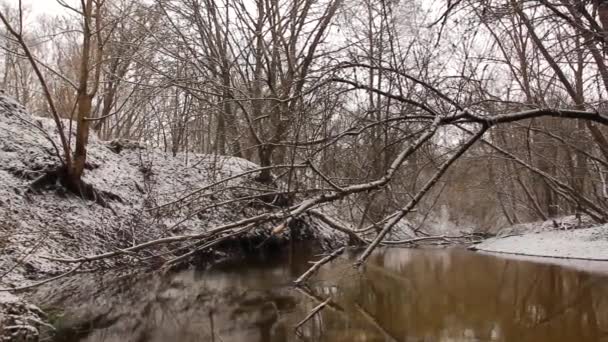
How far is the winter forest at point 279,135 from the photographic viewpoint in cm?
518

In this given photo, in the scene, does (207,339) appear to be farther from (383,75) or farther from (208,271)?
(208,271)

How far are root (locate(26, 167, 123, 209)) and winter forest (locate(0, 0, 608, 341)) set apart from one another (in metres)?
0.03

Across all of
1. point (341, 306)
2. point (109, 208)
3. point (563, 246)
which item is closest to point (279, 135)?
point (341, 306)

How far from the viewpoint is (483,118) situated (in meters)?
4.72

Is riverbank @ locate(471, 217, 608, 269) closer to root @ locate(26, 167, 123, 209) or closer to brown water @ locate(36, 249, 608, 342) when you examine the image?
brown water @ locate(36, 249, 608, 342)

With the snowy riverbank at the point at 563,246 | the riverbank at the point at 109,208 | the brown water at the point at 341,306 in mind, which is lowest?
the brown water at the point at 341,306

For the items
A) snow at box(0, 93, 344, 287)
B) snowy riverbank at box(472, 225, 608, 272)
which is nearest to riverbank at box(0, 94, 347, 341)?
snow at box(0, 93, 344, 287)

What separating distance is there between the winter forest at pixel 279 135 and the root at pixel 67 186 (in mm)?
29

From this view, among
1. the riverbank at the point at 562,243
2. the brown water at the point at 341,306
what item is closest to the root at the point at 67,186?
the brown water at the point at 341,306

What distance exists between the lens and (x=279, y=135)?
256 inches

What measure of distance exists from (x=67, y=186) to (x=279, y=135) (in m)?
6.01

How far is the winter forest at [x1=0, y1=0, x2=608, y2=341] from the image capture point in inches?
204

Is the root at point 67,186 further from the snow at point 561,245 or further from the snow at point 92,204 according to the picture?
the snow at point 561,245

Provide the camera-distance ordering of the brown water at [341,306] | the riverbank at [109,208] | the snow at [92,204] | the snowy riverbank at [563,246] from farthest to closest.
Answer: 1. the snowy riverbank at [563,246]
2. the snow at [92,204]
3. the riverbank at [109,208]
4. the brown water at [341,306]
